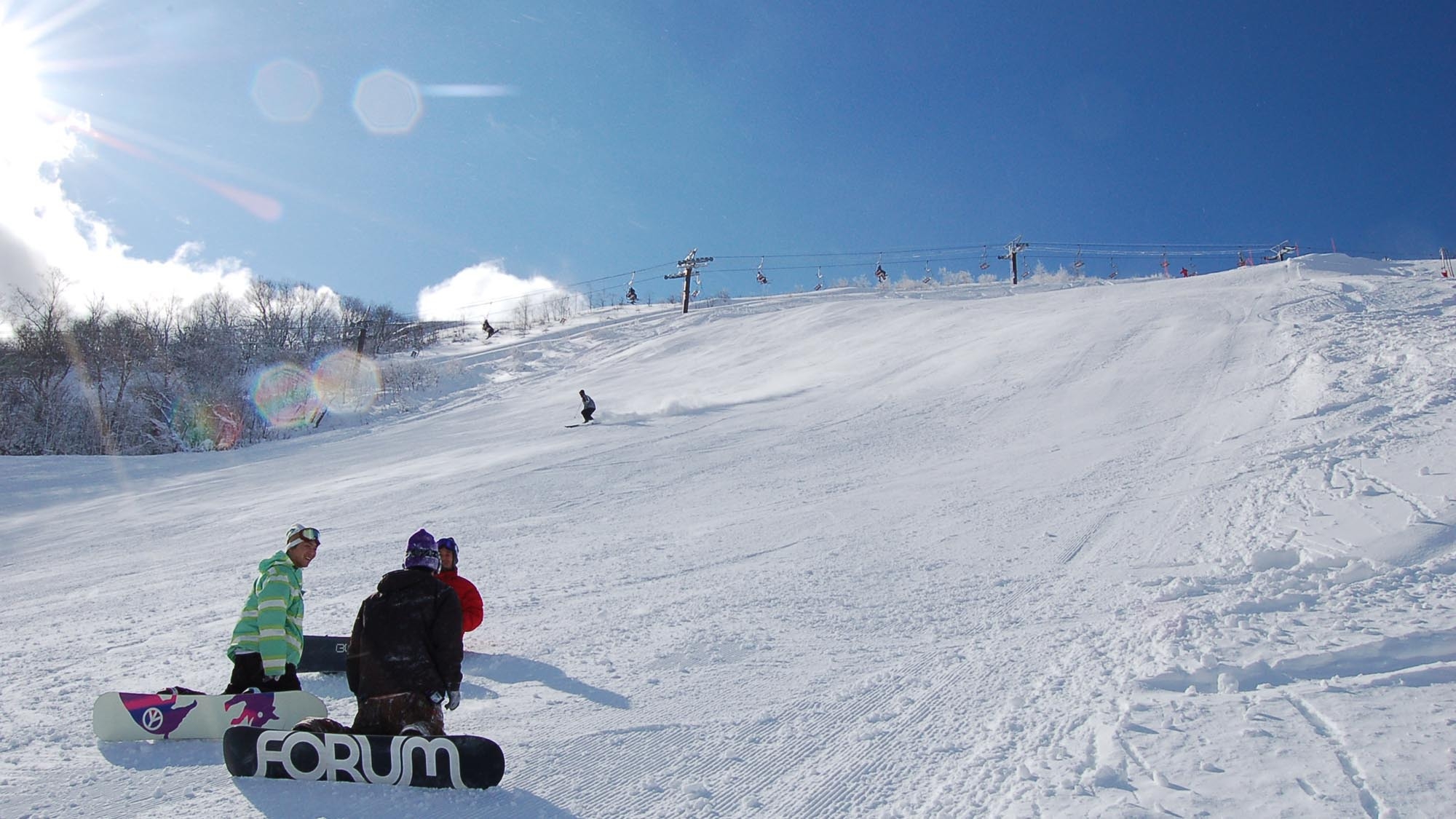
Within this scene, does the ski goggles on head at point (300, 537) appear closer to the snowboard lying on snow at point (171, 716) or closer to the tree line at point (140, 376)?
the snowboard lying on snow at point (171, 716)

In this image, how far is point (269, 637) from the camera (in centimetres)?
458

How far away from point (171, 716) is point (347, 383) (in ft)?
114

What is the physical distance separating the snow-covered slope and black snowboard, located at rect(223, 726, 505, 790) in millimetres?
83

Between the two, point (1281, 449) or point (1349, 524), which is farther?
point (1281, 449)

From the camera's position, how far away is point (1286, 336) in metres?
15.0

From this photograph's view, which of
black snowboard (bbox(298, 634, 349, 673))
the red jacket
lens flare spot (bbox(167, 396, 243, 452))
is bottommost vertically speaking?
black snowboard (bbox(298, 634, 349, 673))

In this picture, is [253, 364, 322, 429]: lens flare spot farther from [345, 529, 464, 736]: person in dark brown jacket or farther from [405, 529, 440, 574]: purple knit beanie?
[345, 529, 464, 736]: person in dark brown jacket

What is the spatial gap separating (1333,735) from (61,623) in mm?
9413

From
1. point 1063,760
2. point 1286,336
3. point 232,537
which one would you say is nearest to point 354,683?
point 1063,760

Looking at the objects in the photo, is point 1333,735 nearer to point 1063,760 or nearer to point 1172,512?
point 1063,760

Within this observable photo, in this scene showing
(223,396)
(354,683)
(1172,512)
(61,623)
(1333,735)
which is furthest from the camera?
(223,396)

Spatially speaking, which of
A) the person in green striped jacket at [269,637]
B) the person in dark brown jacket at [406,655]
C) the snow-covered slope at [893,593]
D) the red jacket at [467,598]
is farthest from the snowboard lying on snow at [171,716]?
the red jacket at [467,598]

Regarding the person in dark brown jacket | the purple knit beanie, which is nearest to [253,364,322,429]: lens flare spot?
the purple knit beanie

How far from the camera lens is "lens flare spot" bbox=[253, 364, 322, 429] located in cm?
3266
